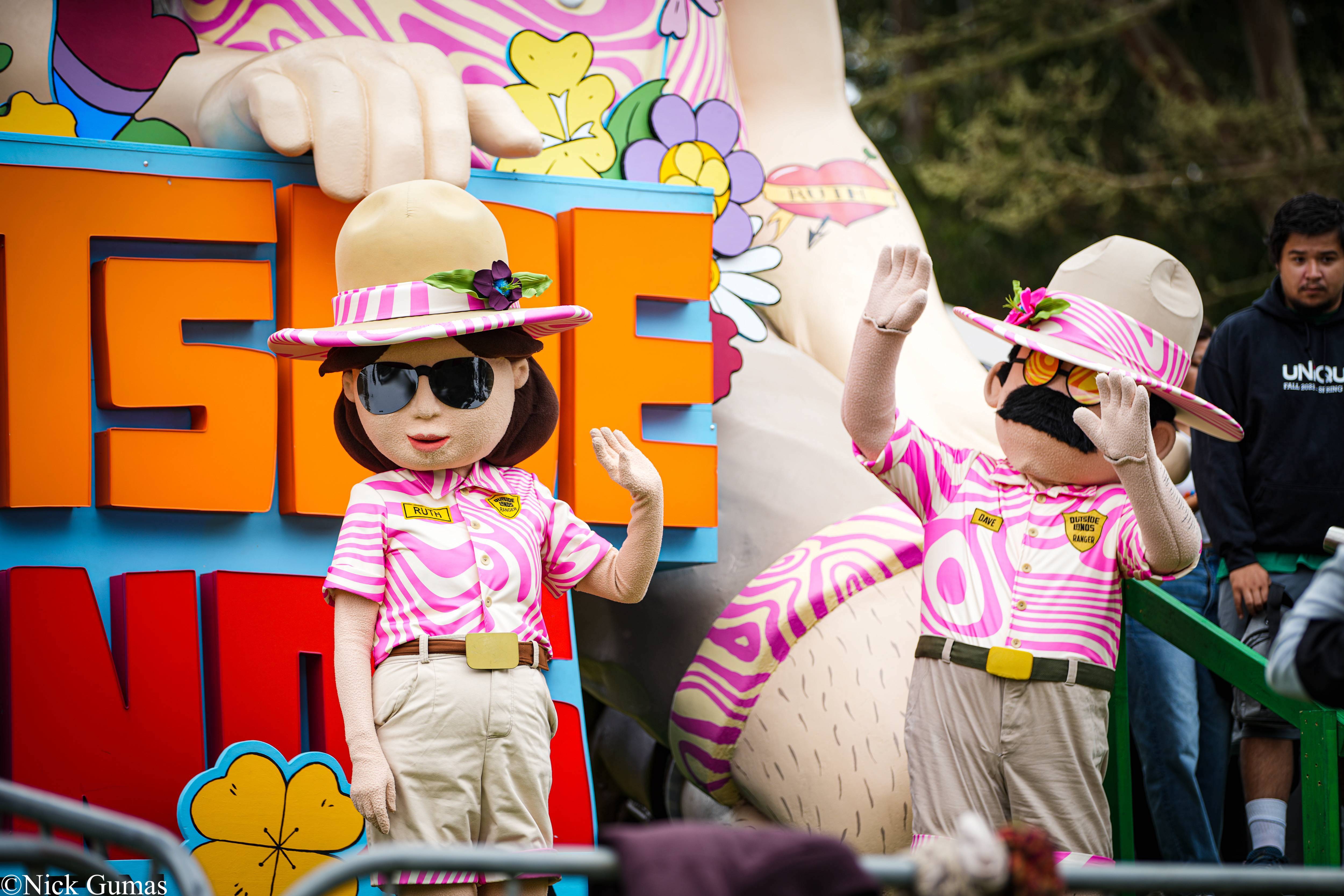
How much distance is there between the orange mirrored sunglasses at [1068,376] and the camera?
303 cm

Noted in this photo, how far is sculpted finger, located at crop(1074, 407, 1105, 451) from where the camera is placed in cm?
273

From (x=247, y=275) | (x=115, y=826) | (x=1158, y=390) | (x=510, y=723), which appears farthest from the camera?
(x=247, y=275)

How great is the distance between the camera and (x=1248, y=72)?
1170cm

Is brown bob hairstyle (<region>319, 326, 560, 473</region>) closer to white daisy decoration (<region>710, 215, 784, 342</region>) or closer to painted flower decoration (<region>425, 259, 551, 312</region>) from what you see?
painted flower decoration (<region>425, 259, 551, 312</region>)

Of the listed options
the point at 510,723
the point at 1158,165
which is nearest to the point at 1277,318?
the point at 510,723

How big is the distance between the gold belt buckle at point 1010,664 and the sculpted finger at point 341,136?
1.60 metres

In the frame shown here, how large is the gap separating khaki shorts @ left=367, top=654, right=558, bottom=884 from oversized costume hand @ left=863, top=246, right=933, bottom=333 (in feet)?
3.23

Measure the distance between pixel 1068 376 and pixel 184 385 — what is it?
188 cm

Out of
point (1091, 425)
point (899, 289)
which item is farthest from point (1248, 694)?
point (899, 289)

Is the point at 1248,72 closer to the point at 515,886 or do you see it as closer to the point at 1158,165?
the point at 1158,165

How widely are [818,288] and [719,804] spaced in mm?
1554

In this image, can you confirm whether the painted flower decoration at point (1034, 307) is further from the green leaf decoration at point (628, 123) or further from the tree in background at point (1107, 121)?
the tree in background at point (1107, 121)

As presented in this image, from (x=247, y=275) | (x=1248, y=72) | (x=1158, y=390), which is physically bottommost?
(x=1158, y=390)

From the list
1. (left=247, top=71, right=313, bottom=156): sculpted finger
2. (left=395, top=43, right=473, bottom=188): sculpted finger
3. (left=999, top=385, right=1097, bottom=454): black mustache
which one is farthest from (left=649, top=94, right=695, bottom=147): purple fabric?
(left=999, top=385, right=1097, bottom=454): black mustache
